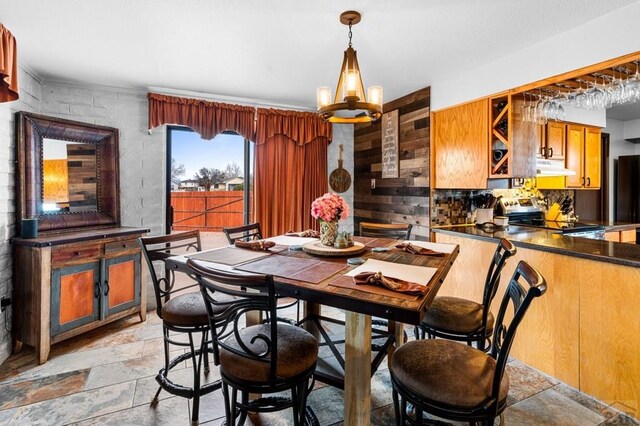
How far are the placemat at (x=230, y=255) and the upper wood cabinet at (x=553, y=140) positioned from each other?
134 inches

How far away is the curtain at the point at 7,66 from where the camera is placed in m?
2.06

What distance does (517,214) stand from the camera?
379 centimetres

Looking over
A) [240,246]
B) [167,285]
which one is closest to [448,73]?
[240,246]

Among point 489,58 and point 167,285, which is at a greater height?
point 489,58

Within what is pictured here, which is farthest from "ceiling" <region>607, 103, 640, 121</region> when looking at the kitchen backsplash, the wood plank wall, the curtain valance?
the curtain valance

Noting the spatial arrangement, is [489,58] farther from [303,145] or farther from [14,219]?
[14,219]

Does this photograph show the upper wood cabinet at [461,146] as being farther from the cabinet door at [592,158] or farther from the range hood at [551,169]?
the cabinet door at [592,158]

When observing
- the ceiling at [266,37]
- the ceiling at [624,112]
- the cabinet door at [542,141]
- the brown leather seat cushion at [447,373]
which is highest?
the ceiling at [624,112]

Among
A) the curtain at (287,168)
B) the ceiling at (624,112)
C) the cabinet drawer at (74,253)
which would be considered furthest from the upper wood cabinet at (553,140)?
the cabinet drawer at (74,253)

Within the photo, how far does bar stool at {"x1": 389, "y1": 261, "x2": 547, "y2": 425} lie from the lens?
1.19 m

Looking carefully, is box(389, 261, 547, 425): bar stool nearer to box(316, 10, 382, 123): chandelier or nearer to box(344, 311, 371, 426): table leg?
box(344, 311, 371, 426): table leg

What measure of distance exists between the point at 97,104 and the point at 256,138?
1.67 meters

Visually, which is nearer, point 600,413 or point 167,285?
point 600,413

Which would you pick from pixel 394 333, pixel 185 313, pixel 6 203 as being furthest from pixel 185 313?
pixel 6 203
